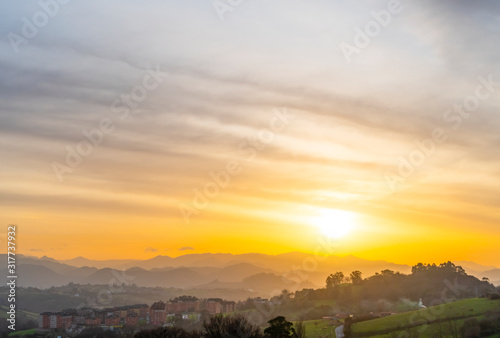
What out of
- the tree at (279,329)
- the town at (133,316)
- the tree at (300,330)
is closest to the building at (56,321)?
the town at (133,316)

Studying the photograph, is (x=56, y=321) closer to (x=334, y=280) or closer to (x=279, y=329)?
(x=334, y=280)

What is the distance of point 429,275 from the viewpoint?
174750 millimetres

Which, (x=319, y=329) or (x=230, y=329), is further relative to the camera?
(x=319, y=329)

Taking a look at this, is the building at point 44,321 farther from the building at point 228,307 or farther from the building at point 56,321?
the building at point 228,307

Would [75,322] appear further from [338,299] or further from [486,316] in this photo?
[486,316]

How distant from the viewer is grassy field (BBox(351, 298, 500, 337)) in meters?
97.2

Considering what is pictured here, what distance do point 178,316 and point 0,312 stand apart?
229 ft

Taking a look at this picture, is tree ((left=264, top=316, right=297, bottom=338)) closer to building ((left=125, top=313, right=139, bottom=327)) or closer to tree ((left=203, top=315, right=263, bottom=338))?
tree ((left=203, top=315, right=263, bottom=338))

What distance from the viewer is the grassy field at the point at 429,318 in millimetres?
97181

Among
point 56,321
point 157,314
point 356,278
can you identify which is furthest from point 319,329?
point 56,321

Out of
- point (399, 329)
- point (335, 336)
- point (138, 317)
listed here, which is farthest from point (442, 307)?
point (138, 317)

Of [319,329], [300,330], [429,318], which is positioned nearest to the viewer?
[300,330]

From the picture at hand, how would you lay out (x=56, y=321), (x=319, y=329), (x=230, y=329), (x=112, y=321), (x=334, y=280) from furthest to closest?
1. (x=334, y=280)
2. (x=112, y=321)
3. (x=56, y=321)
4. (x=319, y=329)
5. (x=230, y=329)

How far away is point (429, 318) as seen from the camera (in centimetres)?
10362
